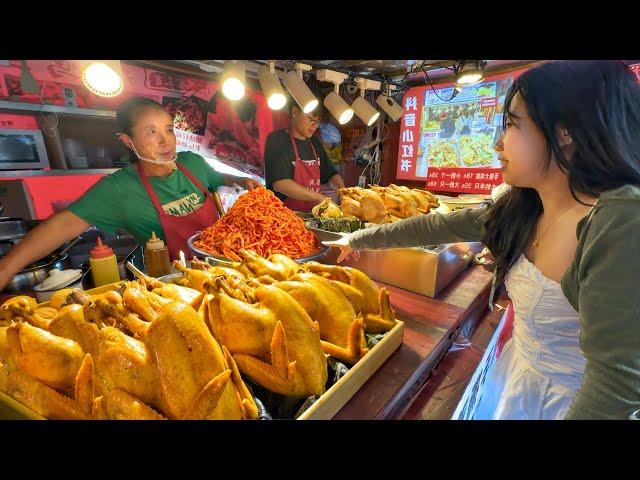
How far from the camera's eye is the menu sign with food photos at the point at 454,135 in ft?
19.0

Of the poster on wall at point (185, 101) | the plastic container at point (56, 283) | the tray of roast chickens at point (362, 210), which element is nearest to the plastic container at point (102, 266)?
the plastic container at point (56, 283)

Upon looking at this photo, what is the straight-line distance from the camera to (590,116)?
1006 mm

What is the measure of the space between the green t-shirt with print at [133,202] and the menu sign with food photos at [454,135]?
17.7 ft

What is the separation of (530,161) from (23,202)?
5799 mm

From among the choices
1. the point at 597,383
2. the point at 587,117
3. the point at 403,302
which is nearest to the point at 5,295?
the point at 403,302

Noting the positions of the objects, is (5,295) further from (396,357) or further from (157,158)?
(396,357)

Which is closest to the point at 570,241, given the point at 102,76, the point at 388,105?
the point at 102,76

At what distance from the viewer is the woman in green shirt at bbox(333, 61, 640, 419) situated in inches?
33.2

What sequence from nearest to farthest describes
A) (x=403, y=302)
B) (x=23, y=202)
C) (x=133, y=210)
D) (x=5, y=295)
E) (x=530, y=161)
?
(x=530, y=161)
(x=5, y=295)
(x=403, y=302)
(x=133, y=210)
(x=23, y=202)

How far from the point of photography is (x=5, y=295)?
1.62 meters

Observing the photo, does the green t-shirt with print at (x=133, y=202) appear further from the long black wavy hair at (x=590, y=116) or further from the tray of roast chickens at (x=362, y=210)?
the long black wavy hair at (x=590, y=116)

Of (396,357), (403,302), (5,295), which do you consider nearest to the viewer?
(396,357)

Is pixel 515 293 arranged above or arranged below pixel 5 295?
above

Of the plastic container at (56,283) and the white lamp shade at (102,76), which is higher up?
the white lamp shade at (102,76)
